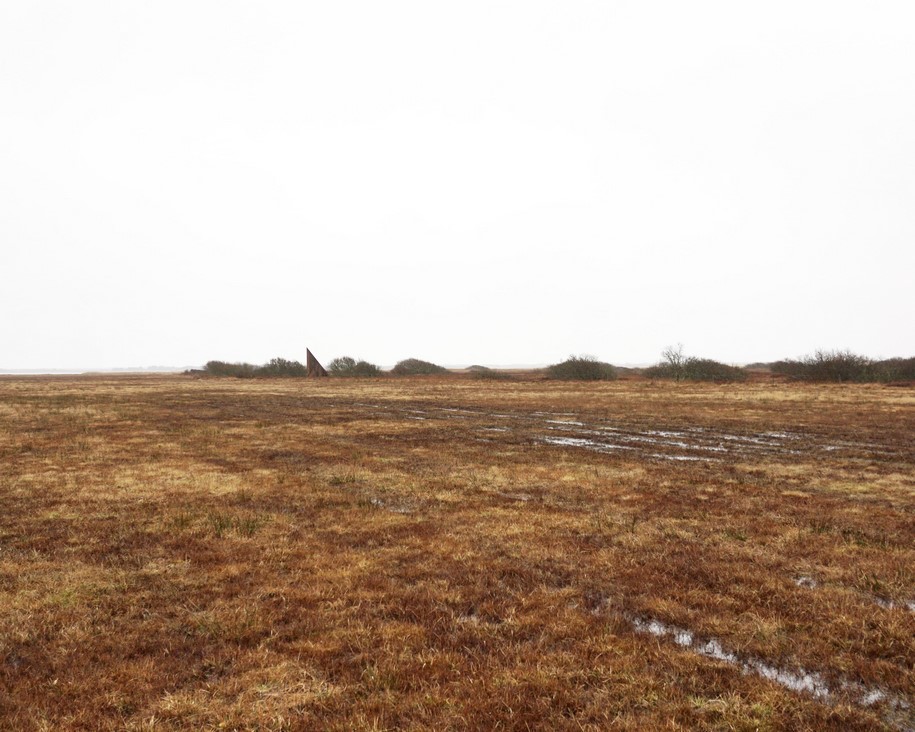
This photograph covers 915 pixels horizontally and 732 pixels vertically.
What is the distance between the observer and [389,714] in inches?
177

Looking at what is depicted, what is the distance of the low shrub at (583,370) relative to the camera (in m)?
69.6

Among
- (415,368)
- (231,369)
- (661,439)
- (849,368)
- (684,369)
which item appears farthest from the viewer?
(231,369)

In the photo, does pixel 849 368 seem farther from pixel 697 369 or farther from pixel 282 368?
pixel 282 368

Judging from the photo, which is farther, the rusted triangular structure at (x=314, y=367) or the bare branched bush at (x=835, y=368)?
the rusted triangular structure at (x=314, y=367)

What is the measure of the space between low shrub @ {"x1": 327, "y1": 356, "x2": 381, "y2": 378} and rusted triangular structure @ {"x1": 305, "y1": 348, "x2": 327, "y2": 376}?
140 cm

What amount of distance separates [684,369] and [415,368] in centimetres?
4434

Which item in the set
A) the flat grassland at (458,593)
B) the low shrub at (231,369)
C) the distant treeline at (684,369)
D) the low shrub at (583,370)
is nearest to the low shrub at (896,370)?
the distant treeline at (684,369)

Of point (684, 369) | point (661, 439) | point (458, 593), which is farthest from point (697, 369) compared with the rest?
A: point (458, 593)

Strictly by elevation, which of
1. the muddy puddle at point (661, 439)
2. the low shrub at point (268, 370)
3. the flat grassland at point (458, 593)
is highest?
the low shrub at point (268, 370)

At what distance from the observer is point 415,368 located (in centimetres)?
9250

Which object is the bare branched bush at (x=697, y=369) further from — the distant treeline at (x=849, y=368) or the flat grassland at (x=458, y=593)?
the flat grassland at (x=458, y=593)

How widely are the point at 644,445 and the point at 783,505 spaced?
8.29 m

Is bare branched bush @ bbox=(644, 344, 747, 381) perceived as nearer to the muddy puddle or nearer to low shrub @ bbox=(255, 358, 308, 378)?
the muddy puddle

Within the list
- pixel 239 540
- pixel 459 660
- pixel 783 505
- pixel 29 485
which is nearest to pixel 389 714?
pixel 459 660
